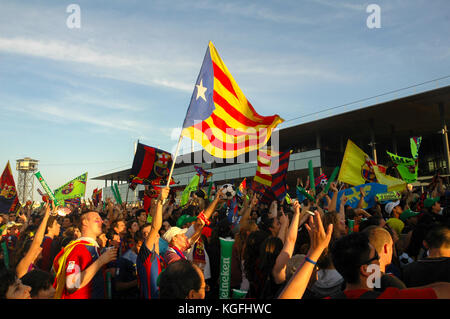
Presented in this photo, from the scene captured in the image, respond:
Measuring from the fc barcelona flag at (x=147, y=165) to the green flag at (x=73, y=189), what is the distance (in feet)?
29.9

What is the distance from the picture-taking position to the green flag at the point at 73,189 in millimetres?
17391

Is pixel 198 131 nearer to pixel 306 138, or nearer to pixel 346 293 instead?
pixel 346 293

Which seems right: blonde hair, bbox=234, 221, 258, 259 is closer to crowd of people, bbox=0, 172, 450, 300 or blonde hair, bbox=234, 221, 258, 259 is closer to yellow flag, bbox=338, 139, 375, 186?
crowd of people, bbox=0, 172, 450, 300

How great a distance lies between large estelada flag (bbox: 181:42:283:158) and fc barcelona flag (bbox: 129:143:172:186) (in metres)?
4.30

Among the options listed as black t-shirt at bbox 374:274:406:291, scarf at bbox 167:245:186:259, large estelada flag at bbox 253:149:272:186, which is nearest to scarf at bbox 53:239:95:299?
scarf at bbox 167:245:186:259

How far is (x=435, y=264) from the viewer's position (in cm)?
330

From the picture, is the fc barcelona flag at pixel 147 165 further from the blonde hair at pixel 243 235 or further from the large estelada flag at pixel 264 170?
the blonde hair at pixel 243 235

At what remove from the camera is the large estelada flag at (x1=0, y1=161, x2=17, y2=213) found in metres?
13.3

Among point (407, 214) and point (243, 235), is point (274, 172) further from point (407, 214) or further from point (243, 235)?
point (243, 235)

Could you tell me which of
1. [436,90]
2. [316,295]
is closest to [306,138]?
[436,90]

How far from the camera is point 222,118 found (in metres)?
5.73

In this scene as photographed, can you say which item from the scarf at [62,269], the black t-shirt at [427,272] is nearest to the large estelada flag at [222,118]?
the scarf at [62,269]

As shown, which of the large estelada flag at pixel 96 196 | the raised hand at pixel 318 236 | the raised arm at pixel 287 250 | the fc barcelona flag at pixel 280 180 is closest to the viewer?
the raised hand at pixel 318 236
